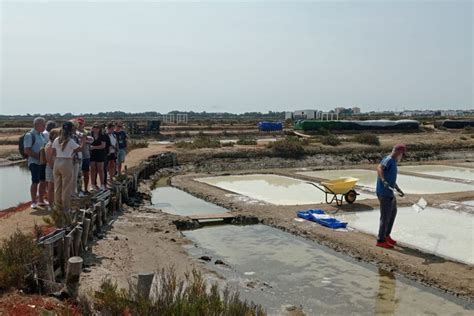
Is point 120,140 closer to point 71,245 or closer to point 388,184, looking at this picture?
point 71,245

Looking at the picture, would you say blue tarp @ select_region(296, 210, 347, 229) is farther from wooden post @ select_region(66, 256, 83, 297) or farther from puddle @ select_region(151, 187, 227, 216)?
wooden post @ select_region(66, 256, 83, 297)

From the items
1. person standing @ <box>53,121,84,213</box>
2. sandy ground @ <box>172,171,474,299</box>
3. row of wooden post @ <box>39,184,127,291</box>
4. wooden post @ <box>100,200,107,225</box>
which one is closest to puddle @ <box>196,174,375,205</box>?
sandy ground @ <box>172,171,474,299</box>

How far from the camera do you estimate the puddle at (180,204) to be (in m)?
12.5

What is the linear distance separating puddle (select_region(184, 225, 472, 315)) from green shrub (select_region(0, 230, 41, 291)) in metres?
2.61

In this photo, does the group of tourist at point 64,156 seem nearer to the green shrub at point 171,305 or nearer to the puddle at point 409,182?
the green shrub at point 171,305

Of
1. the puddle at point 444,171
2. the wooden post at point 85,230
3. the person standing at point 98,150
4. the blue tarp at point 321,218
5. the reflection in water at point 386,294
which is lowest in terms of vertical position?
the reflection in water at point 386,294

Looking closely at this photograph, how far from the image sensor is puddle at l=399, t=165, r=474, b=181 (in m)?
19.7

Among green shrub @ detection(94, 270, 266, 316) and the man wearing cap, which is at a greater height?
the man wearing cap

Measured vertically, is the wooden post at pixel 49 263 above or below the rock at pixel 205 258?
above

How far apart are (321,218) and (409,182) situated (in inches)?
323

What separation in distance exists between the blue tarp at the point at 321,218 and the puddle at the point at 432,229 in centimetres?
35

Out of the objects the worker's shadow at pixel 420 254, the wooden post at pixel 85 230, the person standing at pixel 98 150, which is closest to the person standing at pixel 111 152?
the person standing at pixel 98 150

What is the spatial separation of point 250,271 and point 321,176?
1236 centimetres

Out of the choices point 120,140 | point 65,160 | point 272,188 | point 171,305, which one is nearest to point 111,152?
point 120,140
